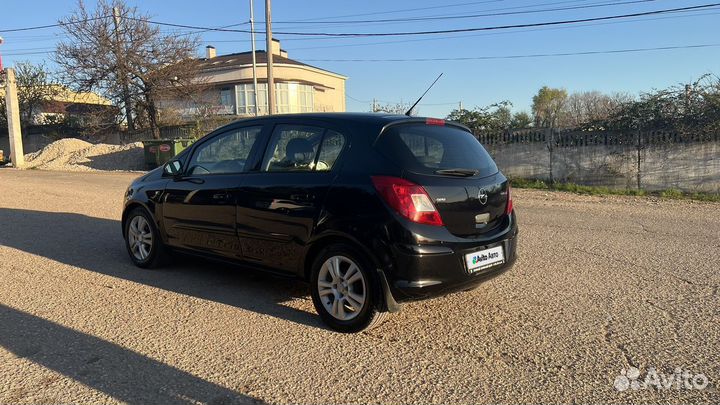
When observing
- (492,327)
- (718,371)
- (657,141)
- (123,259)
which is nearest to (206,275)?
(123,259)

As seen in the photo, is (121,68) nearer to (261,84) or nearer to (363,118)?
(261,84)

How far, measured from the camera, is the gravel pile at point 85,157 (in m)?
27.0

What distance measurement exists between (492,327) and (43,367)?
313 centimetres

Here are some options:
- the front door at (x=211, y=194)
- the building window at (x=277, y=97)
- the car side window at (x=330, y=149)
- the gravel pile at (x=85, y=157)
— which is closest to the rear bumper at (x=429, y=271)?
the car side window at (x=330, y=149)

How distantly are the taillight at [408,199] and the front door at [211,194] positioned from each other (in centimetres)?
153

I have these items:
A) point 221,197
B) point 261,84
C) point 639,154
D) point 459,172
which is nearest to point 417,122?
point 459,172

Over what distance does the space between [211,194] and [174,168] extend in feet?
2.75

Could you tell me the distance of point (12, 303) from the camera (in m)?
4.69

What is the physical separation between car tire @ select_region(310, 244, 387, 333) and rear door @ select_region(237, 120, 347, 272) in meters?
0.27

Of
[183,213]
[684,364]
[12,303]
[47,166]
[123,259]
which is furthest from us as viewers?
[47,166]

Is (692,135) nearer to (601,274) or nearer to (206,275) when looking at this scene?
(601,274)

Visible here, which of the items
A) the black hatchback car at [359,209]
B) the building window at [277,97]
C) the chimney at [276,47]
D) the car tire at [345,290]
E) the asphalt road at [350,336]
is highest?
the chimney at [276,47]

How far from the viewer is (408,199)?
145 inches

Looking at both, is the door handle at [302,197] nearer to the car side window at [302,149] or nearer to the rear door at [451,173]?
the car side window at [302,149]
